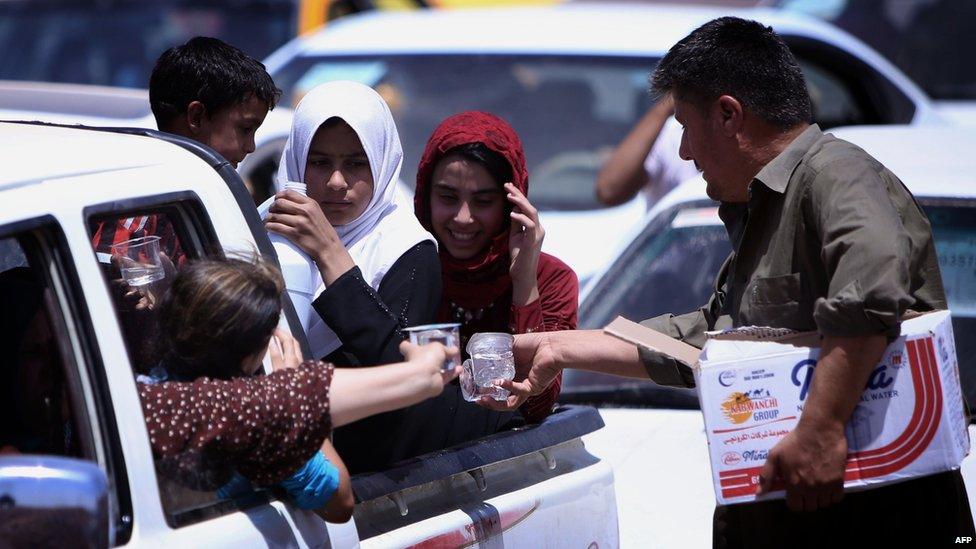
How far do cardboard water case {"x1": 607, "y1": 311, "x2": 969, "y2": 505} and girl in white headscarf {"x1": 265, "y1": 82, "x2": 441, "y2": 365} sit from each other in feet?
2.26

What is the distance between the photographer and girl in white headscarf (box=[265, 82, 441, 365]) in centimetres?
295

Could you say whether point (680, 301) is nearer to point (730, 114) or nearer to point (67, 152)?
point (730, 114)

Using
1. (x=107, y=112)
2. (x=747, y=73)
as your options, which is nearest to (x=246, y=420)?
(x=747, y=73)

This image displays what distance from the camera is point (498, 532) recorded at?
9.77 feet

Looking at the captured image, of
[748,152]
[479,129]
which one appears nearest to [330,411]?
[748,152]

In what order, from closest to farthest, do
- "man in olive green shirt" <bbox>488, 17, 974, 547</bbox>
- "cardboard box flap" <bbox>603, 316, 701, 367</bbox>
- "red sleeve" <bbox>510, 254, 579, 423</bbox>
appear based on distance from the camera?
"man in olive green shirt" <bbox>488, 17, 974, 547</bbox> < "cardboard box flap" <bbox>603, 316, 701, 367</bbox> < "red sleeve" <bbox>510, 254, 579, 423</bbox>

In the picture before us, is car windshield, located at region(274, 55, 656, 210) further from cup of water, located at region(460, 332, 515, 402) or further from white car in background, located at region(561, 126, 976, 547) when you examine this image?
cup of water, located at region(460, 332, 515, 402)

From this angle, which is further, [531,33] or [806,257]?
[531,33]

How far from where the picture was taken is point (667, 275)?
488cm

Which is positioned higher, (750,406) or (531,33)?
(531,33)

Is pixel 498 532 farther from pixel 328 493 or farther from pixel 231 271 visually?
pixel 231 271

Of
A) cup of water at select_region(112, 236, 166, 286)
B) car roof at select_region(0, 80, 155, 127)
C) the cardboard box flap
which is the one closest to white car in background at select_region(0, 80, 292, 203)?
car roof at select_region(0, 80, 155, 127)

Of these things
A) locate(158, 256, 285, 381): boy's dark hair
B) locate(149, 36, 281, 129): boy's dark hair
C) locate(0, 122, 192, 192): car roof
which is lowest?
locate(158, 256, 285, 381): boy's dark hair

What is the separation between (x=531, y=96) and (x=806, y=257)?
5.28 meters
